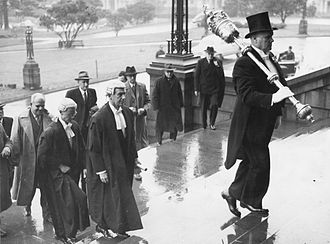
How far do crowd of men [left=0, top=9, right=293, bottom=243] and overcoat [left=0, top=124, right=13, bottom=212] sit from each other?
0.04 feet

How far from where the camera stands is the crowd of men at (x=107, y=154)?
5.12m

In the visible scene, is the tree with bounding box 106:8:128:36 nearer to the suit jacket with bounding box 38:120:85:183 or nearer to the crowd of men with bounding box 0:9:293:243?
the crowd of men with bounding box 0:9:293:243

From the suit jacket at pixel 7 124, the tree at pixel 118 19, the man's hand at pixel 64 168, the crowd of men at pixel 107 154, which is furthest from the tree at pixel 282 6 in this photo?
the man's hand at pixel 64 168

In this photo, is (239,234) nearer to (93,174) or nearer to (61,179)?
(93,174)

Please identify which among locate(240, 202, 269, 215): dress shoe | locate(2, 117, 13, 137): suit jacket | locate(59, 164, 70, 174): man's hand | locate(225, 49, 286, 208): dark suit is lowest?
locate(240, 202, 269, 215): dress shoe

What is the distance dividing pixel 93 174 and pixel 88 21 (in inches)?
1620

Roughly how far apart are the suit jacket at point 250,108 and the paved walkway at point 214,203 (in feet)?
2.27

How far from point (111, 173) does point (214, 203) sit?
1.17 meters

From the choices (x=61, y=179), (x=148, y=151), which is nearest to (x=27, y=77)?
(x=148, y=151)

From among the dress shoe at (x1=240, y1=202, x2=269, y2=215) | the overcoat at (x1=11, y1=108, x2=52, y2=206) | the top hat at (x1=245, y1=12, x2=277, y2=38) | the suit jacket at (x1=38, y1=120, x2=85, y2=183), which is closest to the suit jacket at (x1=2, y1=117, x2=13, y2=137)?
the overcoat at (x1=11, y1=108, x2=52, y2=206)

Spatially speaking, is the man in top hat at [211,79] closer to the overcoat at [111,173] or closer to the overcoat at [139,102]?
the overcoat at [139,102]

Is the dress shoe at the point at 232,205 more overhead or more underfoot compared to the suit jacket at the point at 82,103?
more underfoot

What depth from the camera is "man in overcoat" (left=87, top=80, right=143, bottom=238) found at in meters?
5.70

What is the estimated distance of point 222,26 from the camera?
211 inches
